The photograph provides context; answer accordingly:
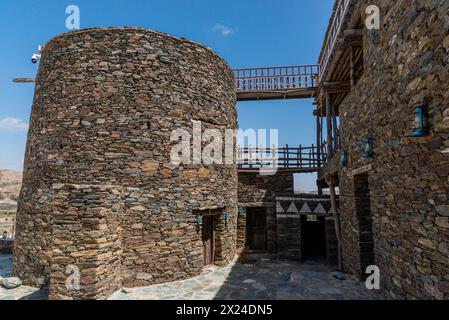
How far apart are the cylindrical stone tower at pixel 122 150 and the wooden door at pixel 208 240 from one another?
0.72 m

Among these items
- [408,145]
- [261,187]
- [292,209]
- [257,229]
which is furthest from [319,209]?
[408,145]

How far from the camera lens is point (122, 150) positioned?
320 inches

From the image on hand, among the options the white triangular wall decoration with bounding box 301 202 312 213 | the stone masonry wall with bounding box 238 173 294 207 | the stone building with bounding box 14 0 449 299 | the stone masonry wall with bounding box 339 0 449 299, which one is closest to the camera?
the stone masonry wall with bounding box 339 0 449 299

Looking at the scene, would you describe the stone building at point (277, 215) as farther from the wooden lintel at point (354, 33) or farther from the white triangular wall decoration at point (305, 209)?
the wooden lintel at point (354, 33)

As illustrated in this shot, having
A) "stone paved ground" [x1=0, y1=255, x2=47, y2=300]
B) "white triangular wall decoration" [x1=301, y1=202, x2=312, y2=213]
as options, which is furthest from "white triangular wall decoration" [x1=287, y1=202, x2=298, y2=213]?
"stone paved ground" [x1=0, y1=255, x2=47, y2=300]

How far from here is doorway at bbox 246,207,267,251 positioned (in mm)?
12898

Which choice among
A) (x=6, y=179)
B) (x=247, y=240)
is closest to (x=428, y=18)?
(x=247, y=240)

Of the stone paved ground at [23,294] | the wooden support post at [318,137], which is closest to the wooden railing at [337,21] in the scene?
the wooden support post at [318,137]

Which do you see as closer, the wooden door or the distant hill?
the wooden door

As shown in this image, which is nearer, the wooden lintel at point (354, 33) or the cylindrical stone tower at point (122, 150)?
the wooden lintel at point (354, 33)

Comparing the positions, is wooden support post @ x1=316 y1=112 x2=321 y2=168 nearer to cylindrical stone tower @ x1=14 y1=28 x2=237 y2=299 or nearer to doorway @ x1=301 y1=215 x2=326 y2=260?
doorway @ x1=301 y1=215 x2=326 y2=260

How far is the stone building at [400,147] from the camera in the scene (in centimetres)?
403

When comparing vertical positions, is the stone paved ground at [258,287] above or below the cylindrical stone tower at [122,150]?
below

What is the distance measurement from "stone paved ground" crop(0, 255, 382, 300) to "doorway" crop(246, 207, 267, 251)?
3.12 meters
